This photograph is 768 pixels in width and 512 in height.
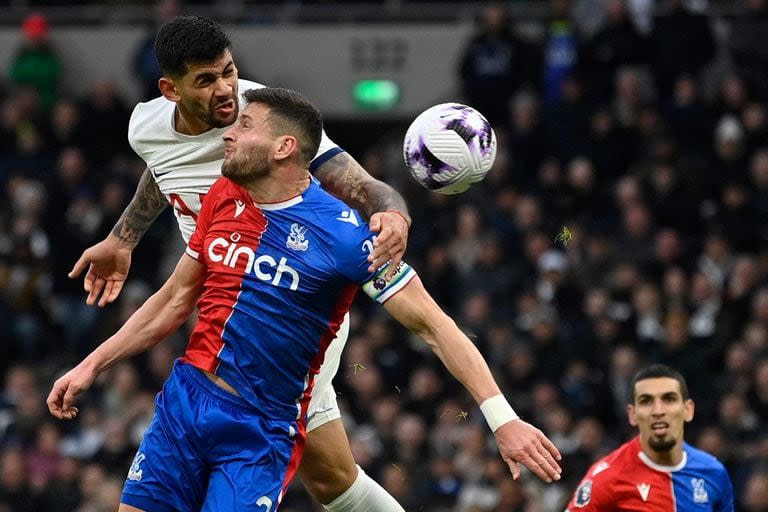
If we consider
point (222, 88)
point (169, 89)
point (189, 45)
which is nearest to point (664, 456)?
point (222, 88)

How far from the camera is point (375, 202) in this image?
24.1 feet

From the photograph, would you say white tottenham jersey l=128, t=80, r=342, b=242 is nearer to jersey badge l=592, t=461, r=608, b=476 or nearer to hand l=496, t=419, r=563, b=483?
hand l=496, t=419, r=563, b=483

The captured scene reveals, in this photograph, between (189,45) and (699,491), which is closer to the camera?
(189,45)

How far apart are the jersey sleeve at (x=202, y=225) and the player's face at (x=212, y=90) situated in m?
0.48

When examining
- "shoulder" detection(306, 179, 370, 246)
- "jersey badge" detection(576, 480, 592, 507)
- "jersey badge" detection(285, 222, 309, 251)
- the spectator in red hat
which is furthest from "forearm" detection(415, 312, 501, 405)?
the spectator in red hat

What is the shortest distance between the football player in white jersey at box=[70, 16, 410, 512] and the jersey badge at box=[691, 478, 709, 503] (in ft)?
6.29

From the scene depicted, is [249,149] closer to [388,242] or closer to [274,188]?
[274,188]

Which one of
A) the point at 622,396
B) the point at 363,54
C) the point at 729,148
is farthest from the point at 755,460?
the point at 363,54

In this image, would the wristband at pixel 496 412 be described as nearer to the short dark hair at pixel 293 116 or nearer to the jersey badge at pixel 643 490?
the short dark hair at pixel 293 116

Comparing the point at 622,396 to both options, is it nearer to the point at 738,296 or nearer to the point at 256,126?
the point at 738,296

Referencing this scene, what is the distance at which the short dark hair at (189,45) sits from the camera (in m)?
7.49

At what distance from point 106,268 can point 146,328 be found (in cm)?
106

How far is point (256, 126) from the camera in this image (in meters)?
7.02

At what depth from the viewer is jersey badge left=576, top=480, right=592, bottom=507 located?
878 centimetres
